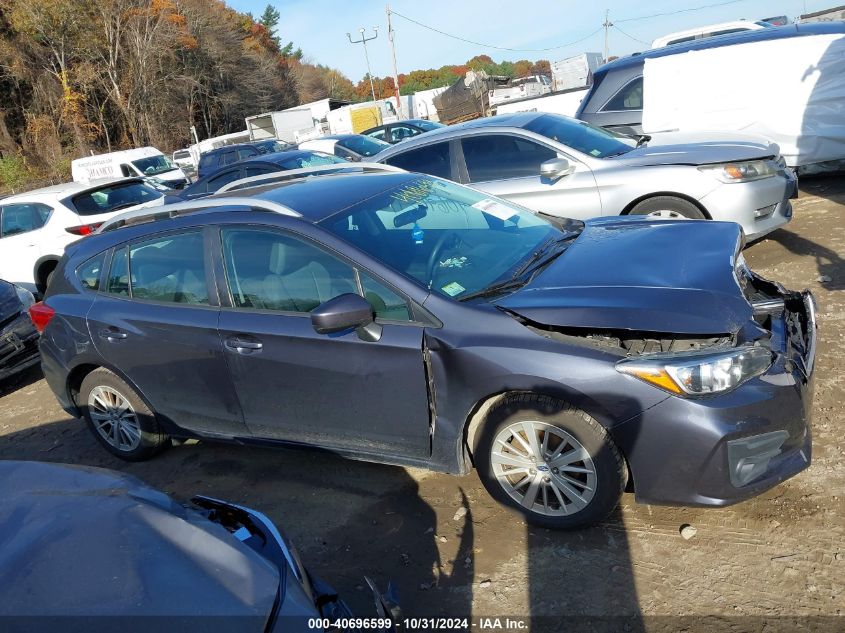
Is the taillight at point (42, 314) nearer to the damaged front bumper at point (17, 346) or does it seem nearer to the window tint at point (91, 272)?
the window tint at point (91, 272)

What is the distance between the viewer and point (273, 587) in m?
1.87

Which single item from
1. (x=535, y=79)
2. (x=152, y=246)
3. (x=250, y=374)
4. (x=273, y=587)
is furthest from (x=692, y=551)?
(x=535, y=79)

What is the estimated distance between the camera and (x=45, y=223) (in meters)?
9.40

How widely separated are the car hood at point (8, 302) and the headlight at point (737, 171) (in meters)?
6.94

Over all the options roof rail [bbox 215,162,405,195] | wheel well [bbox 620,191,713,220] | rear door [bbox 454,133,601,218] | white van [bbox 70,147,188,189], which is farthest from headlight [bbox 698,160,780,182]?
white van [bbox 70,147,188,189]

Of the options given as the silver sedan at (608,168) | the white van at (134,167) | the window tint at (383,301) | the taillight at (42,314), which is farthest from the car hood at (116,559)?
the white van at (134,167)

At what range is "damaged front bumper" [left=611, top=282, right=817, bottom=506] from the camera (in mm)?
2670

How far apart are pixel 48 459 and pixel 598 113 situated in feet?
26.8

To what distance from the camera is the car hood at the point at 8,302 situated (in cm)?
685

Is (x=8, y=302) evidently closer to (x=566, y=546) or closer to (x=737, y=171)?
(x=566, y=546)

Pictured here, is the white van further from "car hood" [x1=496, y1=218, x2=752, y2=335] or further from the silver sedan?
"car hood" [x1=496, y1=218, x2=752, y2=335]

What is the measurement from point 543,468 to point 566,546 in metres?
0.37

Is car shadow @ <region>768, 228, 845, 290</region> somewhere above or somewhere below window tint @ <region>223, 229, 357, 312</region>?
below

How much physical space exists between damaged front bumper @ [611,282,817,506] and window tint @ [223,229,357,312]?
156cm
